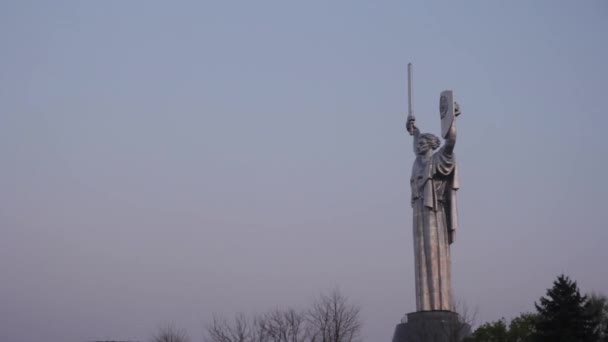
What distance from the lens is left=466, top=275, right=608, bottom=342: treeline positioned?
23.9 m

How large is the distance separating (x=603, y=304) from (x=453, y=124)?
12508 mm

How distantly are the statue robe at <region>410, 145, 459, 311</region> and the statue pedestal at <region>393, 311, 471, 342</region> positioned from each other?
0.49 metres

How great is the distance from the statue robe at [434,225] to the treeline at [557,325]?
3.35 m

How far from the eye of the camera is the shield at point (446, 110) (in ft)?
96.4

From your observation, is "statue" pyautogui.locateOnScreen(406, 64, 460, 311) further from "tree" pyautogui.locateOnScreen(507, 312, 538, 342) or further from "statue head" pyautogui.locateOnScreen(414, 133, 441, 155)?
"tree" pyautogui.locateOnScreen(507, 312, 538, 342)

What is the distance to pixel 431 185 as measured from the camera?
30109mm

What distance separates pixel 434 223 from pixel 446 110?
4.29 meters

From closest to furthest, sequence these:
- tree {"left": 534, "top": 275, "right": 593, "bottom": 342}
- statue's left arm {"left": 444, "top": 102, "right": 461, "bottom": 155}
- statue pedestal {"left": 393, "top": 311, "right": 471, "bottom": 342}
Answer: tree {"left": 534, "top": 275, "right": 593, "bottom": 342}, statue pedestal {"left": 393, "top": 311, "right": 471, "bottom": 342}, statue's left arm {"left": 444, "top": 102, "right": 461, "bottom": 155}

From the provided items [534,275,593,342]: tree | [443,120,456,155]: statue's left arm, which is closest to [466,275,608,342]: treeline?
[534,275,593,342]: tree

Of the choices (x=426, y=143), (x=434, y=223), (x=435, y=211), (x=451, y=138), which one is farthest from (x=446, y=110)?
(x=434, y=223)

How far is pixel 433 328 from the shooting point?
92.0ft

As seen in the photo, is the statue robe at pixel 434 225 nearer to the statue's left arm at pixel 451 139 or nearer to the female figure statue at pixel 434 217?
the female figure statue at pixel 434 217

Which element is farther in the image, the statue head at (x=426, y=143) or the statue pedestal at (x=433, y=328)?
the statue head at (x=426, y=143)

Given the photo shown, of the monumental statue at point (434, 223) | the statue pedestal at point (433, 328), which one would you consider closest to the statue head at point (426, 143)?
the monumental statue at point (434, 223)
